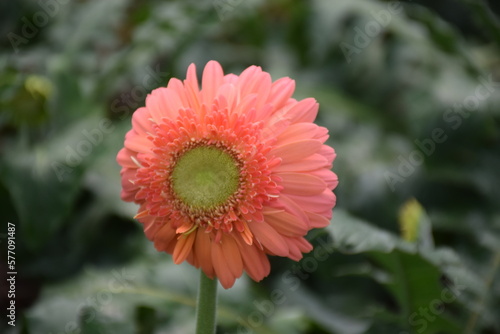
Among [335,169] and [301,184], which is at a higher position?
[301,184]

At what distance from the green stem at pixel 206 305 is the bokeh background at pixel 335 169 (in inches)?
8.6

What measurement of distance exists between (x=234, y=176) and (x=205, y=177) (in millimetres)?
26

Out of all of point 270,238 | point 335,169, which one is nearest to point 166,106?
point 270,238

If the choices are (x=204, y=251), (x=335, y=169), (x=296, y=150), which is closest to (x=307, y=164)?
(x=296, y=150)

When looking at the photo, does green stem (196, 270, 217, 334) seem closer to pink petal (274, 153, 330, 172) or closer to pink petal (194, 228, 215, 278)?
pink petal (194, 228, 215, 278)

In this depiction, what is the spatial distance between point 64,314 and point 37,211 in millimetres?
205

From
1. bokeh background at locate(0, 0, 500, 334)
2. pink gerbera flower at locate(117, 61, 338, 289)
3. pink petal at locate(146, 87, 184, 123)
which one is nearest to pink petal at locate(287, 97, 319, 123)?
pink gerbera flower at locate(117, 61, 338, 289)

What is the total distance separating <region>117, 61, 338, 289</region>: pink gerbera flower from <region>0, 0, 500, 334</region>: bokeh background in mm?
207

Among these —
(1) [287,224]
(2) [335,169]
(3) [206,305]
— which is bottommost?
(2) [335,169]

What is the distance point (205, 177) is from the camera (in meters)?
0.54

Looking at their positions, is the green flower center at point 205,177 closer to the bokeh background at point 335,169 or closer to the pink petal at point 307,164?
the pink petal at point 307,164

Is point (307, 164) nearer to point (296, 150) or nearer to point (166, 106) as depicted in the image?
point (296, 150)

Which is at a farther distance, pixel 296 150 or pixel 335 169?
pixel 335 169

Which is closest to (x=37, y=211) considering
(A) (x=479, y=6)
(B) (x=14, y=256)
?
(B) (x=14, y=256)
